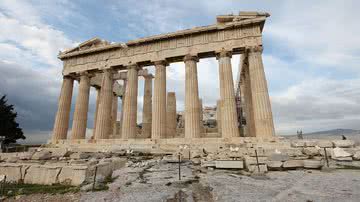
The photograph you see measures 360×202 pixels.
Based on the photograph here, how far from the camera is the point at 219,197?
476cm

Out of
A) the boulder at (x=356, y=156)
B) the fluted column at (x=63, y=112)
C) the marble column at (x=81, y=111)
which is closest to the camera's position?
the boulder at (x=356, y=156)

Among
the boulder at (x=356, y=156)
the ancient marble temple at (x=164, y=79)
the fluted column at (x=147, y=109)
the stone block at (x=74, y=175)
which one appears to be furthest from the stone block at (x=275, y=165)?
the fluted column at (x=147, y=109)

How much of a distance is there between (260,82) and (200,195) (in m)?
13.1

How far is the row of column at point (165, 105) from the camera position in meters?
15.7

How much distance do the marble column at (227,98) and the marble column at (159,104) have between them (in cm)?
530

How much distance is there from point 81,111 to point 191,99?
12.2 meters

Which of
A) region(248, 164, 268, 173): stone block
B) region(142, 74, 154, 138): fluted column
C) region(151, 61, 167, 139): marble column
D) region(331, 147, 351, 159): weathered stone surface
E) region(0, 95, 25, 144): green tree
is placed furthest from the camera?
region(0, 95, 25, 144): green tree

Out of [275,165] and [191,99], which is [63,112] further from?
[275,165]

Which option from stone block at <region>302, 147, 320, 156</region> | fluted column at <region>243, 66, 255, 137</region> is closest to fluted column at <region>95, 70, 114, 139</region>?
fluted column at <region>243, 66, 255, 137</region>

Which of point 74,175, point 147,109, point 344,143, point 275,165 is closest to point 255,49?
point 344,143

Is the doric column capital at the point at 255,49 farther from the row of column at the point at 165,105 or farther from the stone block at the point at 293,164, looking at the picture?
the stone block at the point at 293,164

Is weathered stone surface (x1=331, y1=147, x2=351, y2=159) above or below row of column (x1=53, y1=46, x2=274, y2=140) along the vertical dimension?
below

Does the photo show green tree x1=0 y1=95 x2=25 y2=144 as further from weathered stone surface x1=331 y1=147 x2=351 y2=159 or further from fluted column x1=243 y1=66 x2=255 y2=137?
weathered stone surface x1=331 y1=147 x2=351 y2=159

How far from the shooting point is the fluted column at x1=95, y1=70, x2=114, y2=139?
19172 millimetres
